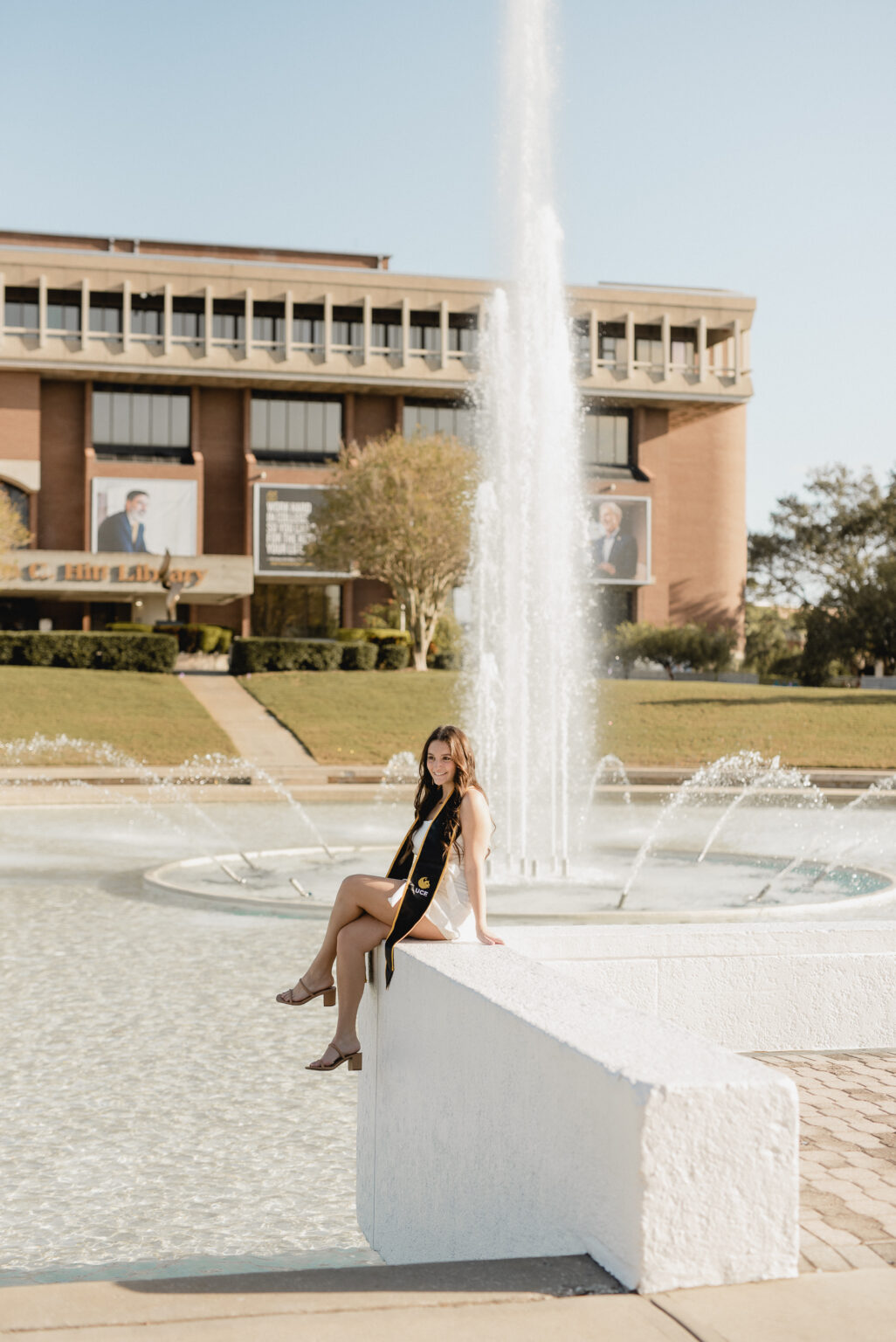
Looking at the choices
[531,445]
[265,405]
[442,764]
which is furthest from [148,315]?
[442,764]

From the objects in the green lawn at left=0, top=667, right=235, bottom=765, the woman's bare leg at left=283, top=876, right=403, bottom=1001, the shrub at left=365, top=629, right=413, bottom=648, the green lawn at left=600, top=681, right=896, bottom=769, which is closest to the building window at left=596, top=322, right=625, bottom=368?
the shrub at left=365, top=629, right=413, bottom=648

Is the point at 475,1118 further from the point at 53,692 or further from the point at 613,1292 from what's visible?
the point at 53,692

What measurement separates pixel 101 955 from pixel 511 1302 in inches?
267

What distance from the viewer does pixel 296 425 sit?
65.2 meters

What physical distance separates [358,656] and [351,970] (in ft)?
126

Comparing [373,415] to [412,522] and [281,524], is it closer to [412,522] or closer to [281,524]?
[281,524]

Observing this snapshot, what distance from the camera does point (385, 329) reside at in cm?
6600

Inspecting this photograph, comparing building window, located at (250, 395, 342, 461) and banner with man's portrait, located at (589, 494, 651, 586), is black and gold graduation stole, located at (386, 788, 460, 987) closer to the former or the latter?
building window, located at (250, 395, 342, 461)

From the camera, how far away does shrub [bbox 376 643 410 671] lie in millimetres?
44906

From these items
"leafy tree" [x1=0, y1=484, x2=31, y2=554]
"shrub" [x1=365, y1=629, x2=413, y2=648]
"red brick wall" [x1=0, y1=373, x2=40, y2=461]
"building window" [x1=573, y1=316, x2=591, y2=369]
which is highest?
"building window" [x1=573, y1=316, x2=591, y2=369]

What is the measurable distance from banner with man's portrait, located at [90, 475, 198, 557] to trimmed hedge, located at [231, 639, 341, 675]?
20.1 metres

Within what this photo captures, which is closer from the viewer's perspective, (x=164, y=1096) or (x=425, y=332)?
(x=164, y=1096)

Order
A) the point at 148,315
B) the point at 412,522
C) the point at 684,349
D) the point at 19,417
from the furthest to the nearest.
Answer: the point at 684,349, the point at 148,315, the point at 19,417, the point at 412,522

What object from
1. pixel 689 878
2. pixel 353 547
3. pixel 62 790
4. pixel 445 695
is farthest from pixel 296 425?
pixel 689 878
